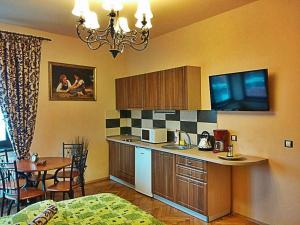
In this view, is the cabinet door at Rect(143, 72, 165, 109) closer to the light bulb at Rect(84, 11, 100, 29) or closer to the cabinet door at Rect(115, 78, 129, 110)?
the cabinet door at Rect(115, 78, 129, 110)

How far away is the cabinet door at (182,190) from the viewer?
3.49 metres

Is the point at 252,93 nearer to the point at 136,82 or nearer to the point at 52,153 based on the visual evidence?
the point at 136,82

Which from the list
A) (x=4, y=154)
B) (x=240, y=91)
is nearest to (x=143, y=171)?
(x=240, y=91)

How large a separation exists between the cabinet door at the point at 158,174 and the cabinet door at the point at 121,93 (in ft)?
4.72

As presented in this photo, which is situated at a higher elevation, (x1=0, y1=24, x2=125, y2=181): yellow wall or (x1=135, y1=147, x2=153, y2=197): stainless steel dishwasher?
(x1=0, y1=24, x2=125, y2=181): yellow wall

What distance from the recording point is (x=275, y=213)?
301 centimetres

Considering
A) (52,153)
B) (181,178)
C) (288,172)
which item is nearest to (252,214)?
(288,172)

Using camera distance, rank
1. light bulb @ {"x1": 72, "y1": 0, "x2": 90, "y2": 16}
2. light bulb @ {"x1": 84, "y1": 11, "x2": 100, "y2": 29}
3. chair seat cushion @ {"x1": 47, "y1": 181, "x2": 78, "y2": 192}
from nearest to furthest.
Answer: light bulb @ {"x1": 72, "y1": 0, "x2": 90, "y2": 16}, light bulb @ {"x1": 84, "y1": 11, "x2": 100, "y2": 29}, chair seat cushion @ {"x1": 47, "y1": 181, "x2": 78, "y2": 192}

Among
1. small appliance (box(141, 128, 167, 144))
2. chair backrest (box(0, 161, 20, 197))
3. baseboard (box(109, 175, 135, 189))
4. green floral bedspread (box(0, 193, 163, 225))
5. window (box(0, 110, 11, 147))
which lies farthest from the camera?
baseboard (box(109, 175, 135, 189))

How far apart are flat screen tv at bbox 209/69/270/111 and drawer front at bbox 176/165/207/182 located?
0.92 meters

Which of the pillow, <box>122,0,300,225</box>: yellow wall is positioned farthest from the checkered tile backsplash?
the pillow

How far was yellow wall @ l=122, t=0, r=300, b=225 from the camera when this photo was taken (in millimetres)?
2818

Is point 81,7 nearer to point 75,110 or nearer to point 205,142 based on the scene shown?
point 205,142

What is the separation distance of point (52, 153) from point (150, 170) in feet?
5.84
